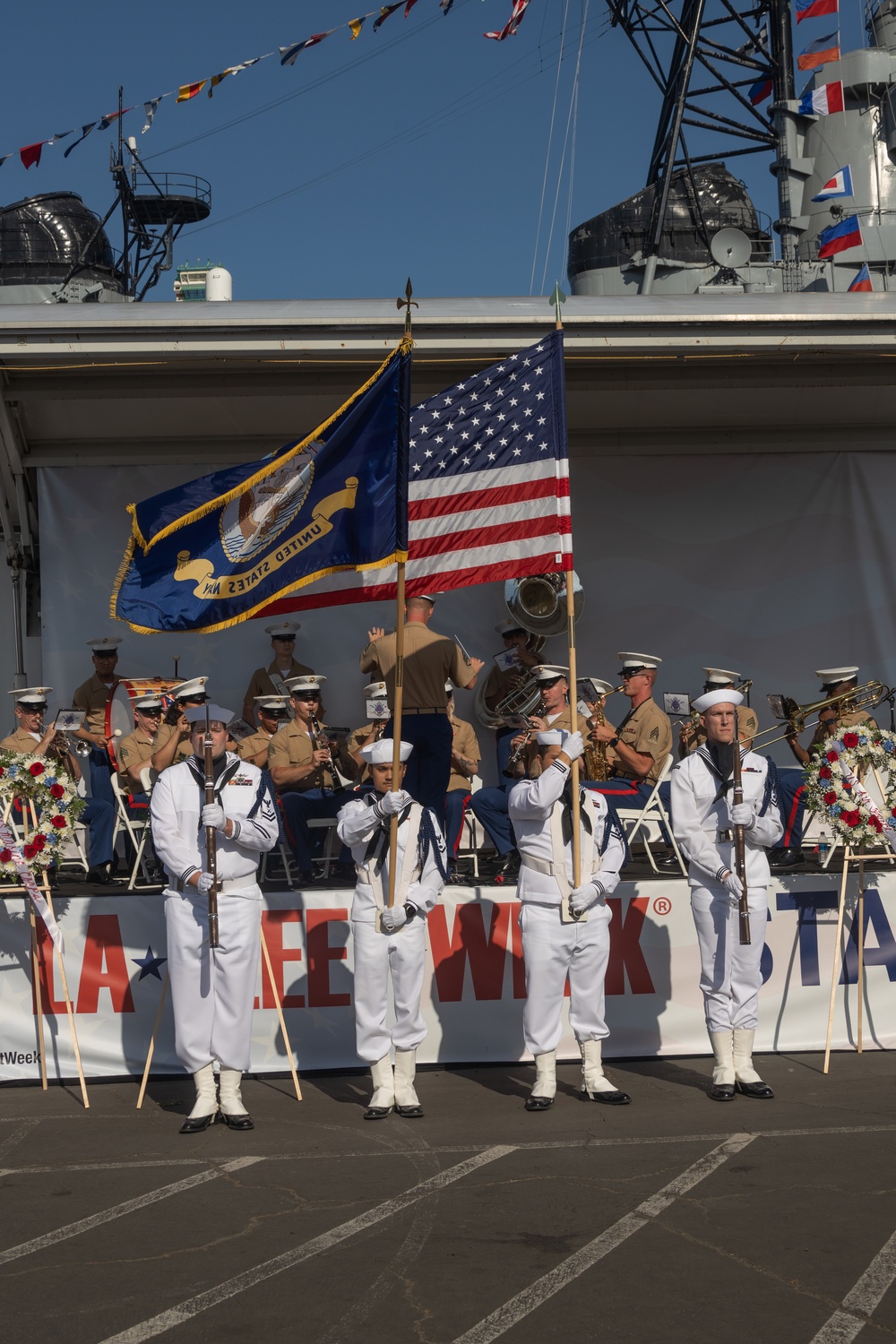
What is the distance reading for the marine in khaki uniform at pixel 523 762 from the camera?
7.53 meters

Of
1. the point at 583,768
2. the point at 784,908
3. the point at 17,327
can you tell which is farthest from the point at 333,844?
the point at 17,327

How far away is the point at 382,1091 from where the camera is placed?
7121 millimetres

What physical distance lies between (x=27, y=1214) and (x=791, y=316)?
8.07 meters

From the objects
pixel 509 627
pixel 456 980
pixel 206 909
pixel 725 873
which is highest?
pixel 509 627

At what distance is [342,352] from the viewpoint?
1027cm

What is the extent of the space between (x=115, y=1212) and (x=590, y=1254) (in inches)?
75.7

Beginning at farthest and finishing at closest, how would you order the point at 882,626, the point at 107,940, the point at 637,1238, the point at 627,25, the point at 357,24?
the point at 627,25 < the point at 357,24 < the point at 882,626 < the point at 107,940 < the point at 637,1238

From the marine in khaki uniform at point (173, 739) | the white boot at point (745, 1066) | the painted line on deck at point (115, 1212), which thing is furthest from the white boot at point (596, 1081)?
the marine in khaki uniform at point (173, 739)

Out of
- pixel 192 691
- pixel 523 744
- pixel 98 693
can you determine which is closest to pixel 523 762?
pixel 523 744

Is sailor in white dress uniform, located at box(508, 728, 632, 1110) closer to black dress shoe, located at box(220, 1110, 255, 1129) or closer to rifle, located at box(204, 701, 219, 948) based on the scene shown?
black dress shoe, located at box(220, 1110, 255, 1129)

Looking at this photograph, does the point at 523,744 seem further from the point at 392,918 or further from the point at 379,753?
the point at 392,918

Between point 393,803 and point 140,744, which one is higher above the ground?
point 140,744

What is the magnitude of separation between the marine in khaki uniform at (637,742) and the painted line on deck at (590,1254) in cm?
Answer: 389

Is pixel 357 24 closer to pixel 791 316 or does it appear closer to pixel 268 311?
pixel 268 311
